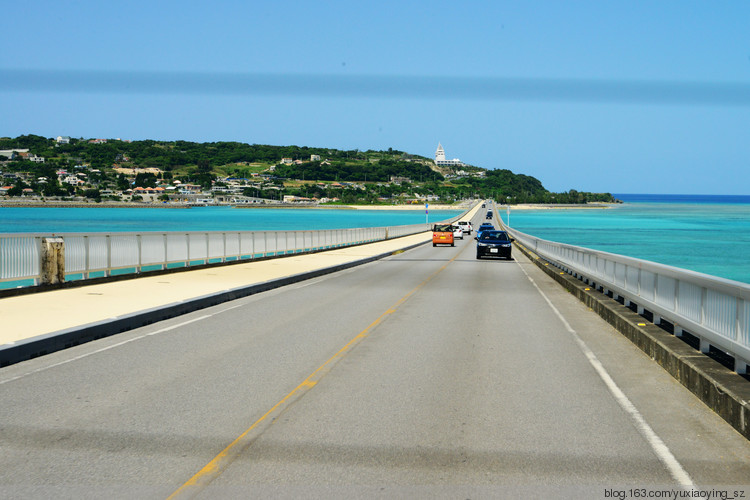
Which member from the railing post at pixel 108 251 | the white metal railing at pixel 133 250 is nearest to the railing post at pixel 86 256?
the white metal railing at pixel 133 250

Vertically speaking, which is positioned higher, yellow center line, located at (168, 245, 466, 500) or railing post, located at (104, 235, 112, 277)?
railing post, located at (104, 235, 112, 277)

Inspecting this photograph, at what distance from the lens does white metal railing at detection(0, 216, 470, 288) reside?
57.6 ft

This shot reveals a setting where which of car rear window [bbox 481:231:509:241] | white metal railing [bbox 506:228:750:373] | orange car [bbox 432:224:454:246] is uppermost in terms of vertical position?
white metal railing [bbox 506:228:750:373]

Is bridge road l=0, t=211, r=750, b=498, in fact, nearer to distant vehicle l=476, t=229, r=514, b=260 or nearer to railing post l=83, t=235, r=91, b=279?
railing post l=83, t=235, r=91, b=279

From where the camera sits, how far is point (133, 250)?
22.7 metres

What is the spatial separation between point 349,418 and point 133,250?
55.2 ft

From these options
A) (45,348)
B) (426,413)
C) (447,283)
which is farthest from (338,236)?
(426,413)

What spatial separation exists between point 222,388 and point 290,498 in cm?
360

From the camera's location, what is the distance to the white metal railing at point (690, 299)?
8.42 metres

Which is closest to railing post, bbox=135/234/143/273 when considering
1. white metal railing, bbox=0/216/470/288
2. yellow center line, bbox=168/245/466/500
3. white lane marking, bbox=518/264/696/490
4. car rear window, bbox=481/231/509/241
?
white metal railing, bbox=0/216/470/288

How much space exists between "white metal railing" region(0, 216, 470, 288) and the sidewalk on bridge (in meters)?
0.67

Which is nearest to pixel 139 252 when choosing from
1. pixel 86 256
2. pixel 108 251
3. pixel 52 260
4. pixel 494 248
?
pixel 108 251

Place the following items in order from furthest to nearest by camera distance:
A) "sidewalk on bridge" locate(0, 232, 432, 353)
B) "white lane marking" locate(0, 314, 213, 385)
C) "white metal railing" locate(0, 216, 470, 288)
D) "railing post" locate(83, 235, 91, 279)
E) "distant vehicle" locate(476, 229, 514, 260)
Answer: "distant vehicle" locate(476, 229, 514, 260)
"railing post" locate(83, 235, 91, 279)
"white metal railing" locate(0, 216, 470, 288)
"sidewalk on bridge" locate(0, 232, 432, 353)
"white lane marking" locate(0, 314, 213, 385)

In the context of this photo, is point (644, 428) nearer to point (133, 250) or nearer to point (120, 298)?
point (120, 298)
